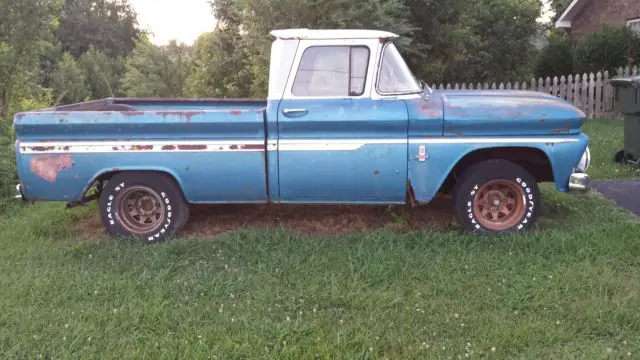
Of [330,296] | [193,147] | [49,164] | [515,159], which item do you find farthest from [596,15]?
[49,164]

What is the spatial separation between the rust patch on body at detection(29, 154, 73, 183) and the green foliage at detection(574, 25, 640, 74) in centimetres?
1530

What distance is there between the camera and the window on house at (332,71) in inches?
211

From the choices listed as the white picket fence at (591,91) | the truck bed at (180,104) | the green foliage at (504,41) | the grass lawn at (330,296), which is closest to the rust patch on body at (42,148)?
the grass lawn at (330,296)

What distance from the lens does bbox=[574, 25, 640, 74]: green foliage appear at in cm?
1655

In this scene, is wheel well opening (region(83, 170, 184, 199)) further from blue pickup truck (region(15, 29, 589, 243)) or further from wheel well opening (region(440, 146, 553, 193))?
wheel well opening (region(440, 146, 553, 193))

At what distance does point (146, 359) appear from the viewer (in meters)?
3.62

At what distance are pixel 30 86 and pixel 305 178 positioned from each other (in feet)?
26.4

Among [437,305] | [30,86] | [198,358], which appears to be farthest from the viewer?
[30,86]

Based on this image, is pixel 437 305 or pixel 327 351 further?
pixel 437 305

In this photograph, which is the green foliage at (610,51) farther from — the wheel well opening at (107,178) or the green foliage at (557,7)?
the green foliage at (557,7)

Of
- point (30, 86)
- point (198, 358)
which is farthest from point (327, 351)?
point (30, 86)

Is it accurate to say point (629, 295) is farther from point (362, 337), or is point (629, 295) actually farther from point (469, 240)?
point (362, 337)

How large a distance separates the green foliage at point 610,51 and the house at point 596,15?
9.19 feet

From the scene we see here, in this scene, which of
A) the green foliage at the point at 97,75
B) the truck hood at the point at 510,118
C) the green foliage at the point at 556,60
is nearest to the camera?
the truck hood at the point at 510,118
